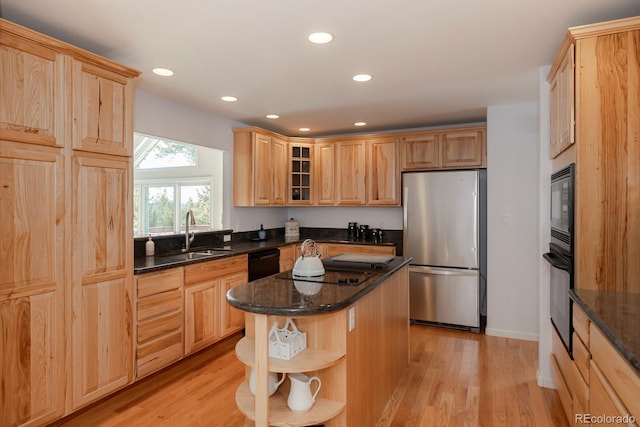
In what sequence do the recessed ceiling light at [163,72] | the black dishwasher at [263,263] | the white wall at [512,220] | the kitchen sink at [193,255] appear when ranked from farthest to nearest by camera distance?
1. the black dishwasher at [263,263]
2. the white wall at [512,220]
3. the kitchen sink at [193,255]
4. the recessed ceiling light at [163,72]

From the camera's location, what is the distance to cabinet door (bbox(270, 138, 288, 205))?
4914 millimetres

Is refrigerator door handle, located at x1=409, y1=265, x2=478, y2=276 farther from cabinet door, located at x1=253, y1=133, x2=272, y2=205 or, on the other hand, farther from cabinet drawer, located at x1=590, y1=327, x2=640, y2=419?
cabinet drawer, located at x1=590, y1=327, x2=640, y2=419

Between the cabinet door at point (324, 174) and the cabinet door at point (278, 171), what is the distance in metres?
0.43

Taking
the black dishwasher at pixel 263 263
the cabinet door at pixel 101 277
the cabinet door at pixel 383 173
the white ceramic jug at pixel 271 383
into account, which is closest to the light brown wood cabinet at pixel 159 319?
the cabinet door at pixel 101 277

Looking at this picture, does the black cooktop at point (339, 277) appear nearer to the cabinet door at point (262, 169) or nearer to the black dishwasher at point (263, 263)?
the black dishwasher at point (263, 263)

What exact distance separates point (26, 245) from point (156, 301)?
3.39ft

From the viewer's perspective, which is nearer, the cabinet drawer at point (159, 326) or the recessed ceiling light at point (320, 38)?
the recessed ceiling light at point (320, 38)

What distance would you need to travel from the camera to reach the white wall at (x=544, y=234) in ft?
9.31

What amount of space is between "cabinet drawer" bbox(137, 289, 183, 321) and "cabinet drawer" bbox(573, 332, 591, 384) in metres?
2.75

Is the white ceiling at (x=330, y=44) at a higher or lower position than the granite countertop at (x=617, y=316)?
higher

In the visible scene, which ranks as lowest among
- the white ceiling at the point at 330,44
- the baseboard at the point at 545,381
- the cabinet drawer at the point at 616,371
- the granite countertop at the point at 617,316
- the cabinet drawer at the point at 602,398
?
the baseboard at the point at 545,381

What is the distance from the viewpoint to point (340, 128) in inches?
202

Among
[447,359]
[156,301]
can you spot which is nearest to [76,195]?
[156,301]

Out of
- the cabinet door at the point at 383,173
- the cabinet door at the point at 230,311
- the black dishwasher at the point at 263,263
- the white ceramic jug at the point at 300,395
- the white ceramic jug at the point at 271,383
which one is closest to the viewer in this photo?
the white ceramic jug at the point at 300,395
